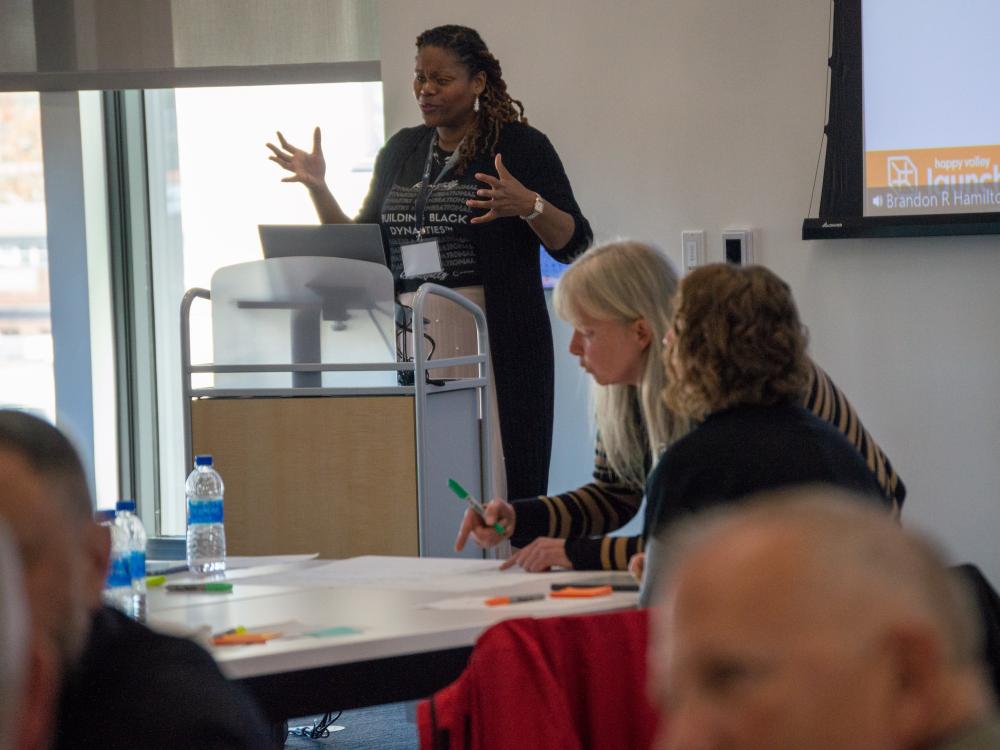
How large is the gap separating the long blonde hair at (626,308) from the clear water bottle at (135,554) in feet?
2.97

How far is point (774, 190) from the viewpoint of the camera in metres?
4.58

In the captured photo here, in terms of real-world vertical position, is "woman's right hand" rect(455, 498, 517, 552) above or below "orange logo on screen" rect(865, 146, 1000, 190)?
below

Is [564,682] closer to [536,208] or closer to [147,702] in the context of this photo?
[147,702]

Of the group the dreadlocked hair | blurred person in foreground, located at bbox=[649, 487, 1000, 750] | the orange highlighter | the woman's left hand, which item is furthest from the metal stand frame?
blurred person in foreground, located at bbox=[649, 487, 1000, 750]

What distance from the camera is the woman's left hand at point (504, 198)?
3.74 meters

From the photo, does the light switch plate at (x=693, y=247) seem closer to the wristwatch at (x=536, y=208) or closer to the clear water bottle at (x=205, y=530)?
the wristwatch at (x=536, y=208)

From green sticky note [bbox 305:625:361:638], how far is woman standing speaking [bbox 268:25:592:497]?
1.99m

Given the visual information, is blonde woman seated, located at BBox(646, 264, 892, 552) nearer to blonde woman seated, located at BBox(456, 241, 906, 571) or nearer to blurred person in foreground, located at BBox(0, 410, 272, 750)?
blonde woman seated, located at BBox(456, 241, 906, 571)

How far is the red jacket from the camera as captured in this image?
1473 millimetres

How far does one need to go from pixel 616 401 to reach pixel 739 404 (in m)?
0.67

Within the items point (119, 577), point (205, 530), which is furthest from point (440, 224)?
point (119, 577)

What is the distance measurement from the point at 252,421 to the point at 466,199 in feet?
2.96

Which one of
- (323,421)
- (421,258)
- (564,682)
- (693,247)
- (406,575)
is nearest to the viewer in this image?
(564,682)

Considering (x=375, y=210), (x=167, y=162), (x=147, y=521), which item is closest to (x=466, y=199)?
(x=375, y=210)
